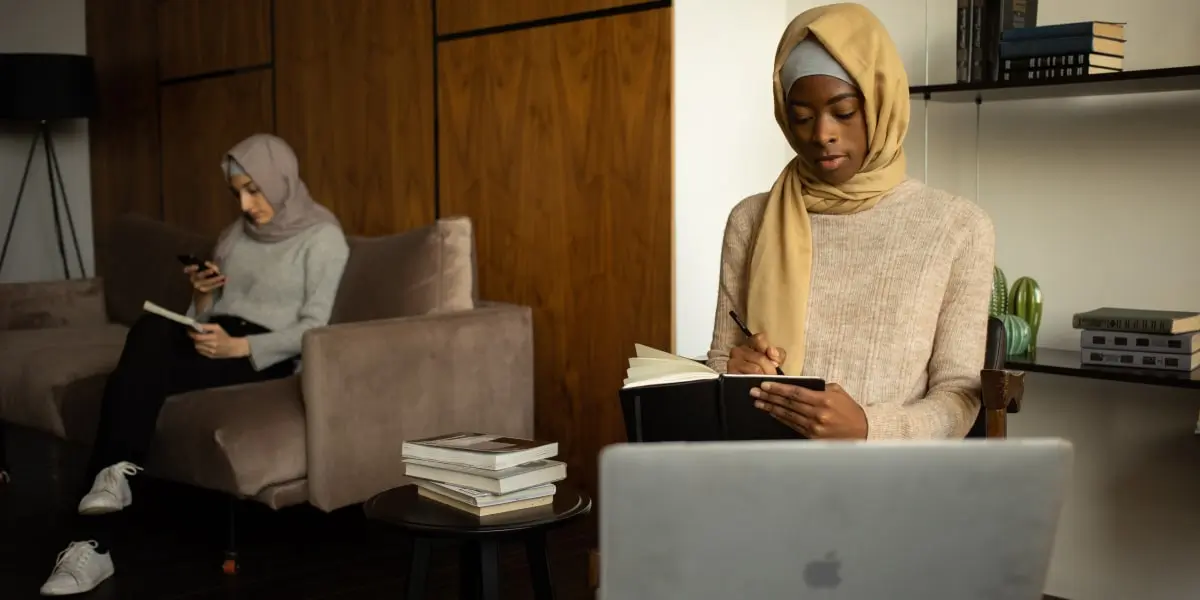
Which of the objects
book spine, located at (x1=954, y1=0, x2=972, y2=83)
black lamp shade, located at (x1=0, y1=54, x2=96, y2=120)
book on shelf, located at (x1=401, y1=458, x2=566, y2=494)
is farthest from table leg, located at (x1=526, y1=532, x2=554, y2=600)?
black lamp shade, located at (x1=0, y1=54, x2=96, y2=120)

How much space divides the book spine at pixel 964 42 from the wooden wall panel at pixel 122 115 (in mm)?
3987

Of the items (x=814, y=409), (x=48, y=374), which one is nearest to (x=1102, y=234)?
(x=814, y=409)

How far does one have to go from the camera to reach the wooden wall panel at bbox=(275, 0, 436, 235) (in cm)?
414

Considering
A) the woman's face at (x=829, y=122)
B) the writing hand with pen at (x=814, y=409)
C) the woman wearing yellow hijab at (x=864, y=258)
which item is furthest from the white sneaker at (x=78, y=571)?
the woman's face at (x=829, y=122)

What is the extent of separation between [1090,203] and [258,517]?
263 cm

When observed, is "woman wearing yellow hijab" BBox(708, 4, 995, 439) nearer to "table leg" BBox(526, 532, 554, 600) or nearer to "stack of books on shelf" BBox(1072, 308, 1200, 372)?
"table leg" BBox(526, 532, 554, 600)

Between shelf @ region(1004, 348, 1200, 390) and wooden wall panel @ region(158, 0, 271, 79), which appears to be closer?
shelf @ region(1004, 348, 1200, 390)

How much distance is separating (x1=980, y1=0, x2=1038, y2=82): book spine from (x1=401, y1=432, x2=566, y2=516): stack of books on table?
139 cm

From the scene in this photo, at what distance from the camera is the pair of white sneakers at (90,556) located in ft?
9.81

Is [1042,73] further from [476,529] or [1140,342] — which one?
[476,529]

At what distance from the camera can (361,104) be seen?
437 cm

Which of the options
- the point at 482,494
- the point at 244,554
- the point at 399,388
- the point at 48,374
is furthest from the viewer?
the point at 48,374

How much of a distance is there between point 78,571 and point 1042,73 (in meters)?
2.63

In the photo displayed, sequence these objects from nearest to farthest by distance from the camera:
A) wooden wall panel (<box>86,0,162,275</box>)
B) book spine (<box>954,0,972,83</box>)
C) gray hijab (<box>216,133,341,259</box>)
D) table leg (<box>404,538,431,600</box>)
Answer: table leg (<box>404,538,431,600</box>) → book spine (<box>954,0,972,83</box>) → gray hijab (<box>216,133,341,259</box>) → wooden wall panel (<box>86,0,162,275</box>)
